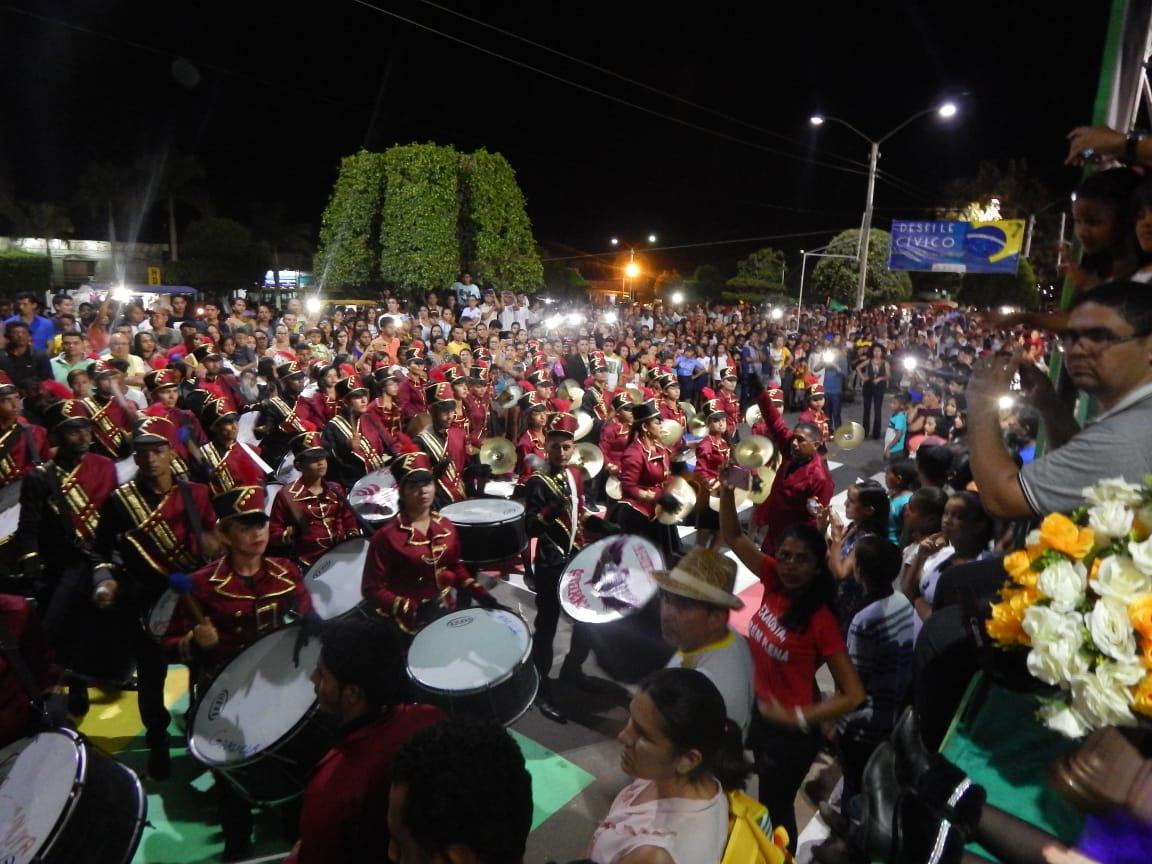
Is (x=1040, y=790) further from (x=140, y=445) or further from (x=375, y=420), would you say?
(x=375, y=420)

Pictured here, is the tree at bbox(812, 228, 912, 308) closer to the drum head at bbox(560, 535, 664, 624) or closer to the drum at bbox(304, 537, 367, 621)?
the drum head at bbox(560, 535, 664, 624)

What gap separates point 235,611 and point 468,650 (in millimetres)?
1377

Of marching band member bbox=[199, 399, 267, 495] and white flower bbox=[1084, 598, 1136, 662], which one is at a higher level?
white flower bbox=[1084, 598, 1136, 662]

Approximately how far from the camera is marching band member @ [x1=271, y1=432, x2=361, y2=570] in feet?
18.5

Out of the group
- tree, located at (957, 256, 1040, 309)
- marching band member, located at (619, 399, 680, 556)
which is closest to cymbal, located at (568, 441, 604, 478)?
marching band member, located at (619, 399, 680, 556)

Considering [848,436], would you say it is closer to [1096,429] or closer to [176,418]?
[1096,429]

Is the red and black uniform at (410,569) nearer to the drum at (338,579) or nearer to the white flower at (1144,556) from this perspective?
the drum at (338,579)

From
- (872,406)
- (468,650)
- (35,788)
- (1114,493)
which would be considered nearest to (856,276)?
(872,406)

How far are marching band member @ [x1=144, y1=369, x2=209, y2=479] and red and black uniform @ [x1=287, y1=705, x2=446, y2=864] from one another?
400 centimetres

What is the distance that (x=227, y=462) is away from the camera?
22.9 feet

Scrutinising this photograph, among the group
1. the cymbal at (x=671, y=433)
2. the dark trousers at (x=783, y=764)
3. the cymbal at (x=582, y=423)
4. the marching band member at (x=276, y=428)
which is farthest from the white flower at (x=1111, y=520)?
the marching band member at (x=276, y=428)

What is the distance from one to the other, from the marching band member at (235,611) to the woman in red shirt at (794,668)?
94.2 inches

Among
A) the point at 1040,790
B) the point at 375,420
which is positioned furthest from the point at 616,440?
the point at 1040,790

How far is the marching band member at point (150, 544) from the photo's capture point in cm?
464
